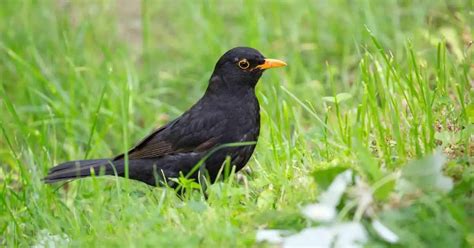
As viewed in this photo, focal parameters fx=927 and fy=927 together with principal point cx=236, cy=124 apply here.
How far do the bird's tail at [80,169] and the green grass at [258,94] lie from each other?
0.10 m

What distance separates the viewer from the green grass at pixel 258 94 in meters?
3.62

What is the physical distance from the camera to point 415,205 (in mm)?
3307

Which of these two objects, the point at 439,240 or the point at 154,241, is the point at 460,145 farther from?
the point at 154,241

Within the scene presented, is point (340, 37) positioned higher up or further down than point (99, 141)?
higher up

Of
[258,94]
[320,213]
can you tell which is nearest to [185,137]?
[258,94]

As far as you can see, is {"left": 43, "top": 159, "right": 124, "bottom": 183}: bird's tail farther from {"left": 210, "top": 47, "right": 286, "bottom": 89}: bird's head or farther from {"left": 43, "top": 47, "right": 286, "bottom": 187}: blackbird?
{"left": 210, "top": 47, "right": 286, "bottom": 89}: bird's head

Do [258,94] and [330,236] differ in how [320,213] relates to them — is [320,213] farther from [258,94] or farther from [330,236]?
[258,94]

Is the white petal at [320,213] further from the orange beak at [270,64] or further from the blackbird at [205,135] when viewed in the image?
the orange beak at [270,64]

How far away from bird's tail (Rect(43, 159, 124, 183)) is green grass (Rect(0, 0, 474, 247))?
95 mm

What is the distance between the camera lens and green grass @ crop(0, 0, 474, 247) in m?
3.62

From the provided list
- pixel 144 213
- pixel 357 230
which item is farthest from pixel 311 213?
pixel 144 213

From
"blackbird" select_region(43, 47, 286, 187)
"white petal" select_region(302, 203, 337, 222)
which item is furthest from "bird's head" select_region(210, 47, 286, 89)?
"white petal" select_region(302, 203, 337, 222)

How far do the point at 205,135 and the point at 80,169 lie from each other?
2.37 ft

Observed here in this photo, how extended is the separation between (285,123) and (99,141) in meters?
1.82
